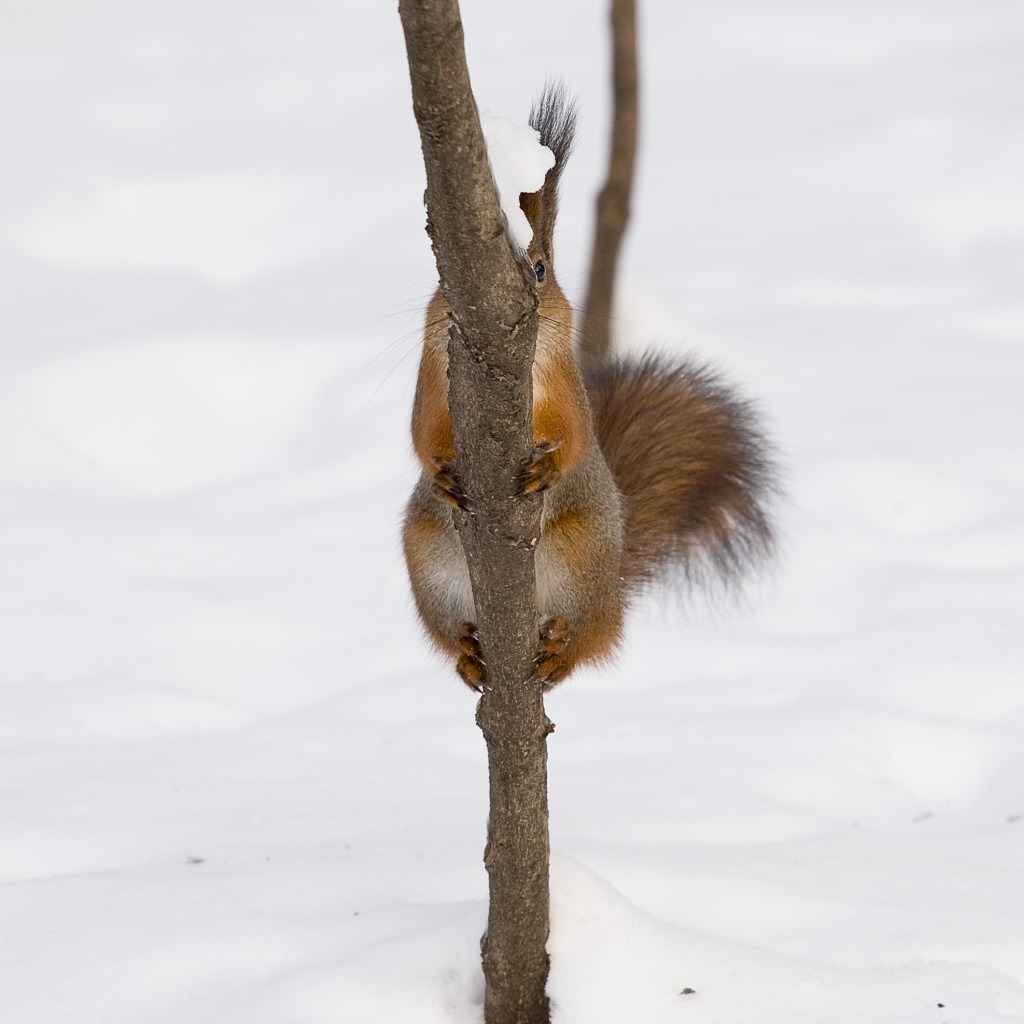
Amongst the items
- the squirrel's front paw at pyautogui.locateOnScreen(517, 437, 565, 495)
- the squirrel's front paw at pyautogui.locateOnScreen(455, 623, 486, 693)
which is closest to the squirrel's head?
the squirrel's front paw at pyautogui.locateOnScreen(517, 437, 565, 495)

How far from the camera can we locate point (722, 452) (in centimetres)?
251

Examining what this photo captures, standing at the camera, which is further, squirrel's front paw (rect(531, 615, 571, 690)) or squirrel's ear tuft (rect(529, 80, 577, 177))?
squirrel's front paw (rect(531, 615, 571, 690))

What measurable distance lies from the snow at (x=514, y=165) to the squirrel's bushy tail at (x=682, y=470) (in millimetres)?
1067

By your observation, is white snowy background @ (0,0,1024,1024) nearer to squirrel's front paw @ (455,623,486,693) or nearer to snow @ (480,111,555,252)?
squirrel's front paw @ (455,623,486,693)

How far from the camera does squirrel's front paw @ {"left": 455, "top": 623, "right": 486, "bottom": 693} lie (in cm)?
187

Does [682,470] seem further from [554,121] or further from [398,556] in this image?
[398,556]

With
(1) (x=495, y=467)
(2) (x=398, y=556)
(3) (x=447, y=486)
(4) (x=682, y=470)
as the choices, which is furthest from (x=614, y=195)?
(1) (x=495, y=467)

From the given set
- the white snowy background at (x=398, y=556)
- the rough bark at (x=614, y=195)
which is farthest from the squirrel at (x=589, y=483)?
the rough bark at (x=614, y=195)

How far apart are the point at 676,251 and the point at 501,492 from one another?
409 cm

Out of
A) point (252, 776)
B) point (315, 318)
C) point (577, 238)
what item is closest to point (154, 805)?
point (252, 776)

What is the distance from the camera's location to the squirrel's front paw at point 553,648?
6.35 ft

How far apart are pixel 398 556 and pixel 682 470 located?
136 cm

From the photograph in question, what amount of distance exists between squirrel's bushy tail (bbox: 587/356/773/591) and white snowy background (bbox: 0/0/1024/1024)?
0.14m

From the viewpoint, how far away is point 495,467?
1.45 m
